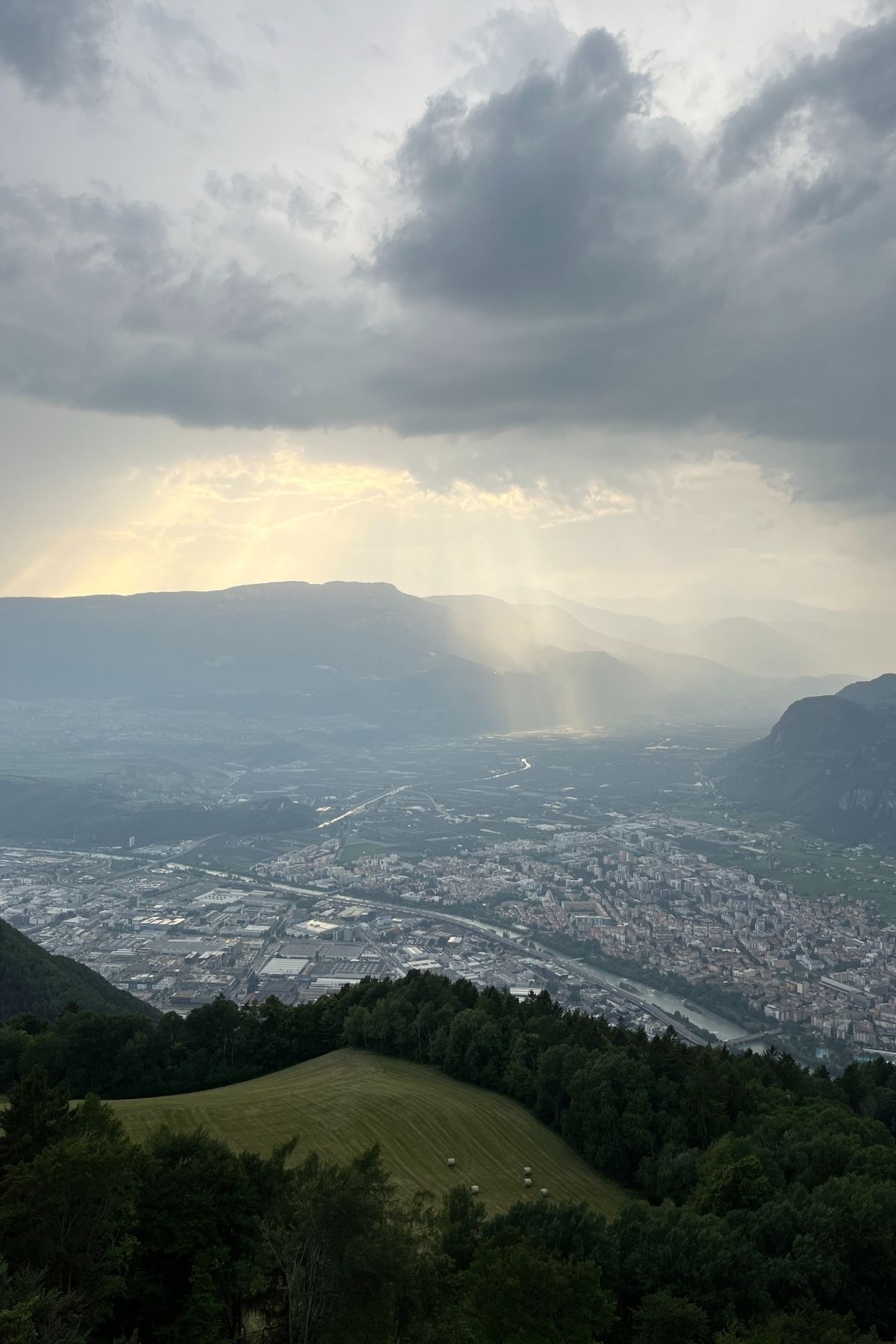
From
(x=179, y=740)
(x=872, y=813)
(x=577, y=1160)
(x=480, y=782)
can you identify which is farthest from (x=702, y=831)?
(x=179, y=740)

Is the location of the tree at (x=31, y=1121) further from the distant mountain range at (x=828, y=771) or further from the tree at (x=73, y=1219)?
the distant mountain range at (x=828, y=771)

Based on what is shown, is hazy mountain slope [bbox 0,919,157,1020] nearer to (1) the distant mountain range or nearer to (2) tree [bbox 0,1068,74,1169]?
(2) tree [bbox 0,1068,74,1169]

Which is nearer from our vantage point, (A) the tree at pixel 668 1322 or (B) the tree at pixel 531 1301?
(B) the tree at pixel 531 1301

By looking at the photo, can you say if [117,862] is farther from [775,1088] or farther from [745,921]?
[775,1088]

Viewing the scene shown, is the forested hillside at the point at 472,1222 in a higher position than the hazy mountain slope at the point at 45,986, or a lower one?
higher

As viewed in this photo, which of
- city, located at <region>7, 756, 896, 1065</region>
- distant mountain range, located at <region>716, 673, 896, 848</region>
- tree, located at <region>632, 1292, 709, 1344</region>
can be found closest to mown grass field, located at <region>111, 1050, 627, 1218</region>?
tree, located at <region>632, 1292, 709, 1344</region>

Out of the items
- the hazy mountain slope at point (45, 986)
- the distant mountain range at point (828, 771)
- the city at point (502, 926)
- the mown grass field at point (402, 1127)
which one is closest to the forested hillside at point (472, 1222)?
the mown grass field at point (402, 1127)
